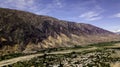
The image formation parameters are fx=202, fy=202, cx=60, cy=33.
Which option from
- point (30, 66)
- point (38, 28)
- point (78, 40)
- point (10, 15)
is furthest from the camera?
point (78, 40)

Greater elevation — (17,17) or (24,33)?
(17,17)

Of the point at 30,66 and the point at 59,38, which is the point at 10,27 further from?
the point at 30,66

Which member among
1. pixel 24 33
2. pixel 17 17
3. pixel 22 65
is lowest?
pixel 22 65

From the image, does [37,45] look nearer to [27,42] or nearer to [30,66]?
[27,42]

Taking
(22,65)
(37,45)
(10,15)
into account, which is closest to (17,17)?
(10,15)

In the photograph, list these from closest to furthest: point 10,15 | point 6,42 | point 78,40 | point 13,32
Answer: point 6,42 < point 13,32 < point 10,15 < point 78,40

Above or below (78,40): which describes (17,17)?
above

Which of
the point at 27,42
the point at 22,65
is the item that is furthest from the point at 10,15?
the point at 22,65

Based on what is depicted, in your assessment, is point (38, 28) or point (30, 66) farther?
point (38, 28)

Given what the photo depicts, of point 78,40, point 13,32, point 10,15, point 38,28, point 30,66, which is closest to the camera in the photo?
point 30,66
